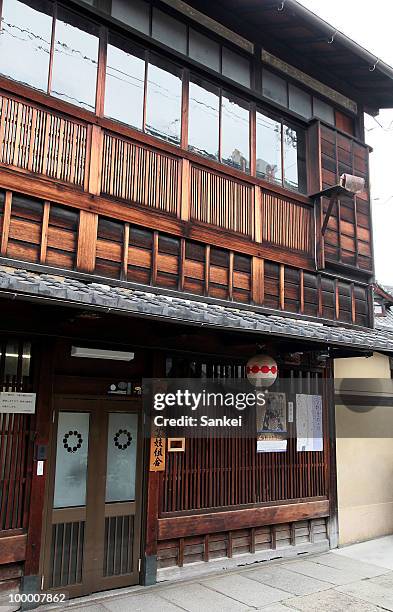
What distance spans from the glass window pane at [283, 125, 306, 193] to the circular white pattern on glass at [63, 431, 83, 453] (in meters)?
6.11

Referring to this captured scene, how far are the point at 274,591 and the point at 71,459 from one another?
348 centimetres

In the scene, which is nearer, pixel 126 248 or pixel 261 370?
pixel 126 248

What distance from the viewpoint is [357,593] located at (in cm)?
726

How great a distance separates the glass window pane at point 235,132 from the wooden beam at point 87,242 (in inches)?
119

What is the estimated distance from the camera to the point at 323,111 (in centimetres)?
1088

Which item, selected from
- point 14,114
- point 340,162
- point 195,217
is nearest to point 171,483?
point 195,217

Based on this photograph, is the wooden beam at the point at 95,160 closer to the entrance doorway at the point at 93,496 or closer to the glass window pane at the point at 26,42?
the glass window pane at the point at 26,42

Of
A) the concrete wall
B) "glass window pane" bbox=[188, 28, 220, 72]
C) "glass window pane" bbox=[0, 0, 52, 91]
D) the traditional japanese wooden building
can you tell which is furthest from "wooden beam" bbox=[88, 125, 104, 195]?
the concrete wall

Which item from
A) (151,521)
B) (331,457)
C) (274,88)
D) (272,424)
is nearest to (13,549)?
(151,521)

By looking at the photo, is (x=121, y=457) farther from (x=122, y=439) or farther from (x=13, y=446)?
(x=13, y=446)

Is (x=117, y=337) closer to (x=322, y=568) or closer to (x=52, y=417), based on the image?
(x=52, y=417)

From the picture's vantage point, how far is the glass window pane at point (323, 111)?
10.7 m

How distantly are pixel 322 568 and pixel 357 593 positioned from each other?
1.20 m

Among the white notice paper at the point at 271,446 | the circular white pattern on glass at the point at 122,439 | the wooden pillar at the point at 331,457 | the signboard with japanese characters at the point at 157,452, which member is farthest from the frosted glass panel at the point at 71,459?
the wooden pillar at the point at 331,457
